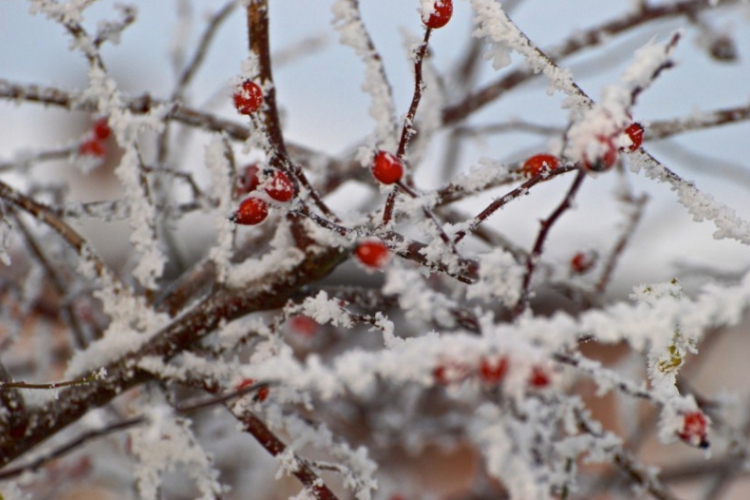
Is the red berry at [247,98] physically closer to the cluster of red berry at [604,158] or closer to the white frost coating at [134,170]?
the white frost coating at [134,170]

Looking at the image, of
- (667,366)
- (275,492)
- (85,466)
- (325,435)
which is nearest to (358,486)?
(325,435)

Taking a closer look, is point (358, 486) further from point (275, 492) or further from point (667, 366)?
point (275, 492)

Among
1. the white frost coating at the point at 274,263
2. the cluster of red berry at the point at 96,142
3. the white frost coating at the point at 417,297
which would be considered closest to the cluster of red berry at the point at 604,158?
the white frost coating at the point at 417,297

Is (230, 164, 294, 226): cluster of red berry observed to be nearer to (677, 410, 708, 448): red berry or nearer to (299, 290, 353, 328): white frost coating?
(299, 290, 353, 328): white frost coating

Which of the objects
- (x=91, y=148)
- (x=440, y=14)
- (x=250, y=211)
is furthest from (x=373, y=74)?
(x=91, y=148)

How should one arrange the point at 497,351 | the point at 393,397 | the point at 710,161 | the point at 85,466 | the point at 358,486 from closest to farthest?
1. the point at 497,351
2. the point at 358,486
3. the point at 710,161
4. the point at 85,466
5. the point at 393,397

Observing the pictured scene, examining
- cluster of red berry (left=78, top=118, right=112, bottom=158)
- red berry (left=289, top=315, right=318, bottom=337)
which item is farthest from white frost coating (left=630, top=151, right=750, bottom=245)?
red berry (left=289, top=315, right=318, bottom=337)
